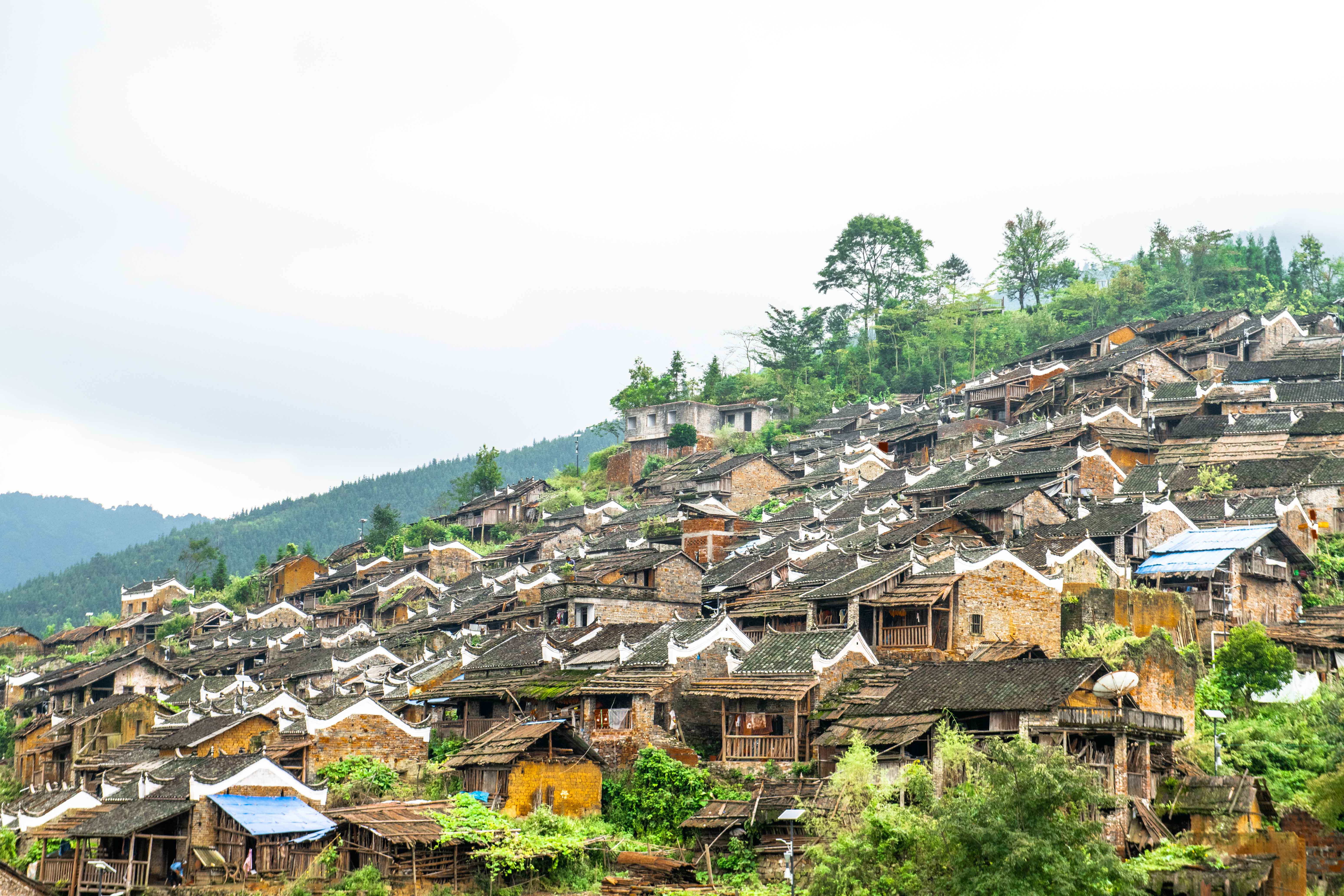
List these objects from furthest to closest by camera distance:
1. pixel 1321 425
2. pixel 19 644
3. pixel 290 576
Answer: pixel 19 644, pixel 290 576, pixel 1321 425

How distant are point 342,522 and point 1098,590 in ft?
361

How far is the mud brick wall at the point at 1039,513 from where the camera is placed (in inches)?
1732

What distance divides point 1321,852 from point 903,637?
1166 centimetres

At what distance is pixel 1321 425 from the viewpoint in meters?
48.9

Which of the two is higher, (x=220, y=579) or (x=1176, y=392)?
(x=1176, y=392)

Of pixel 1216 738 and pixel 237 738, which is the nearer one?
pixel 1216 738

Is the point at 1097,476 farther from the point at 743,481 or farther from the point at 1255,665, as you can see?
the point at 743,481

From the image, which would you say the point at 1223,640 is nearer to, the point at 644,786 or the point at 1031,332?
the point at 644,786

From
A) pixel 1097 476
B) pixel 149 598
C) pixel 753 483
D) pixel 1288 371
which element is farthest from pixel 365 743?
pixel 149 598

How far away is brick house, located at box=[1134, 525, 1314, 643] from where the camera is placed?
37.6m

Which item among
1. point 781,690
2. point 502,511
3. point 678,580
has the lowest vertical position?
point 781,690

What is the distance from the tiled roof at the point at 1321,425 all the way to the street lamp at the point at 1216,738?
19.2m

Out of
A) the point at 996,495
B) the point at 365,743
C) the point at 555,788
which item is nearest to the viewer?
the point at 555,788

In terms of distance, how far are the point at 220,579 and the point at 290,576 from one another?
24.9 ft
